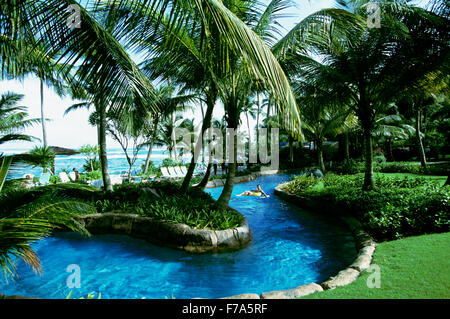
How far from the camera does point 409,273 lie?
10.8ft

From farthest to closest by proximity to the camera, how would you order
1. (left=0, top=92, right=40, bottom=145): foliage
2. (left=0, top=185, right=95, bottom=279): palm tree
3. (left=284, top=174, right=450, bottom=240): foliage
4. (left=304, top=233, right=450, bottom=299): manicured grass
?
(left=0, top=92, right=40, bottom=145): foliage, (left=284, top=174, right=450, bottom=240): foliage, (left=304, top=233, right=450, bottom=299): manicured grass, (left=0, top=185, right=95, bottom=279): palm tree

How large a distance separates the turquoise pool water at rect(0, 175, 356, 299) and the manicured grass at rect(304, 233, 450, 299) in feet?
3.41

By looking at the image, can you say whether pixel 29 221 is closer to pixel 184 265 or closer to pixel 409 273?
pixel 184 265

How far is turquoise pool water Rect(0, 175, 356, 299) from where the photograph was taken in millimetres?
4266

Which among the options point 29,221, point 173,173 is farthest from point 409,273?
point 173,173

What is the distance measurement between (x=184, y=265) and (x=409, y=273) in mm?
3667

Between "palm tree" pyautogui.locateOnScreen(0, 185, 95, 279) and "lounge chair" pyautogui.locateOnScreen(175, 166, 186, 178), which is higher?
"palm tree" pyautogui.locateOnScreen(0, 185, 95, 279)

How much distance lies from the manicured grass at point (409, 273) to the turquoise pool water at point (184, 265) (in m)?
1.04

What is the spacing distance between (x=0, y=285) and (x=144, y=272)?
2415 millimetres

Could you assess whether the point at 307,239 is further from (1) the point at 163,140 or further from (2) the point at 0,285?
(1) the point at 163,140
